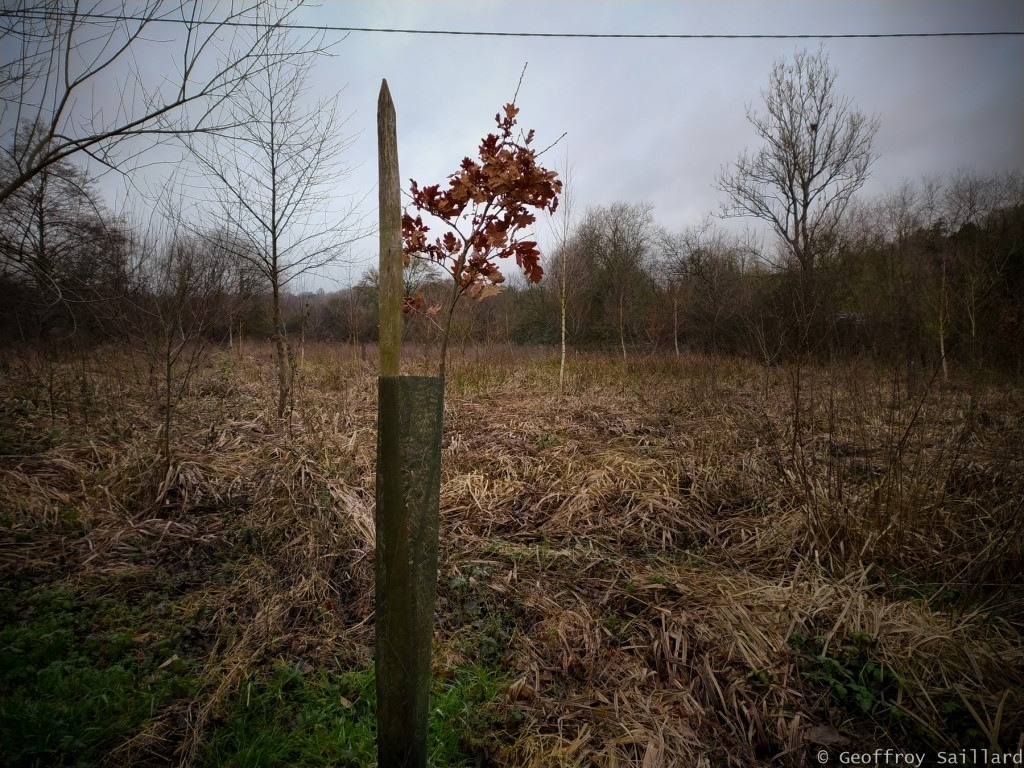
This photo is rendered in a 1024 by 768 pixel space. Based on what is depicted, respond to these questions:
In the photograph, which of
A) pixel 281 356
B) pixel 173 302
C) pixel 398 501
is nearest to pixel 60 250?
pixel 173 302

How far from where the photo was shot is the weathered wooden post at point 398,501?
1.33 meters

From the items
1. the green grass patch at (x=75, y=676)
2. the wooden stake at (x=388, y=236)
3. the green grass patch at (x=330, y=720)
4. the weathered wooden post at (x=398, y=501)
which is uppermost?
the wooden stake at (x=388, y=236)

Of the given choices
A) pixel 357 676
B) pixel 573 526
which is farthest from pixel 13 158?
pixel 573 526

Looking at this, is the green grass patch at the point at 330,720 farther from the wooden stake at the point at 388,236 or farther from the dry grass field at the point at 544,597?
the wooden stake at the point at 388,236

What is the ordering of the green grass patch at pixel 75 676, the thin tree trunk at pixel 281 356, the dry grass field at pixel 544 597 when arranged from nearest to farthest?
the green grass patch at pixel 75 676, the dry grass field at pixel 544 597, the thin tree trunk at pixel 281 356

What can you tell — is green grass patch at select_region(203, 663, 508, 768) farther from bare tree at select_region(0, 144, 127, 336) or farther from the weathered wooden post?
bare tree at select_region(0, 144, 127, 336)

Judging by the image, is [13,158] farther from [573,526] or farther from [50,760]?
[573,526]

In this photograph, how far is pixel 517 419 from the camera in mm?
6180

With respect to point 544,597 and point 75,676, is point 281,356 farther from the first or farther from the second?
point 544,597

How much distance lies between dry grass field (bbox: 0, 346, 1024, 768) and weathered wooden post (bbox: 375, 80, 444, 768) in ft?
2.25

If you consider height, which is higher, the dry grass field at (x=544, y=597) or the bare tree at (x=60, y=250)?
the bare tree at (x=60, y=250)

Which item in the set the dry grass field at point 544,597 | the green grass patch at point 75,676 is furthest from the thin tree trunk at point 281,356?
the green grass patch at point 75,676

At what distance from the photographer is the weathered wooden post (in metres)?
1.33

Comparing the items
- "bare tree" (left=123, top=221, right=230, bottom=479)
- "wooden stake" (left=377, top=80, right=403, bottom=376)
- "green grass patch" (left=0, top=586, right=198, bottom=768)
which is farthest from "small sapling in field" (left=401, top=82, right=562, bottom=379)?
"bare tree" (left=123, top=221, right=230, bottom=479)
